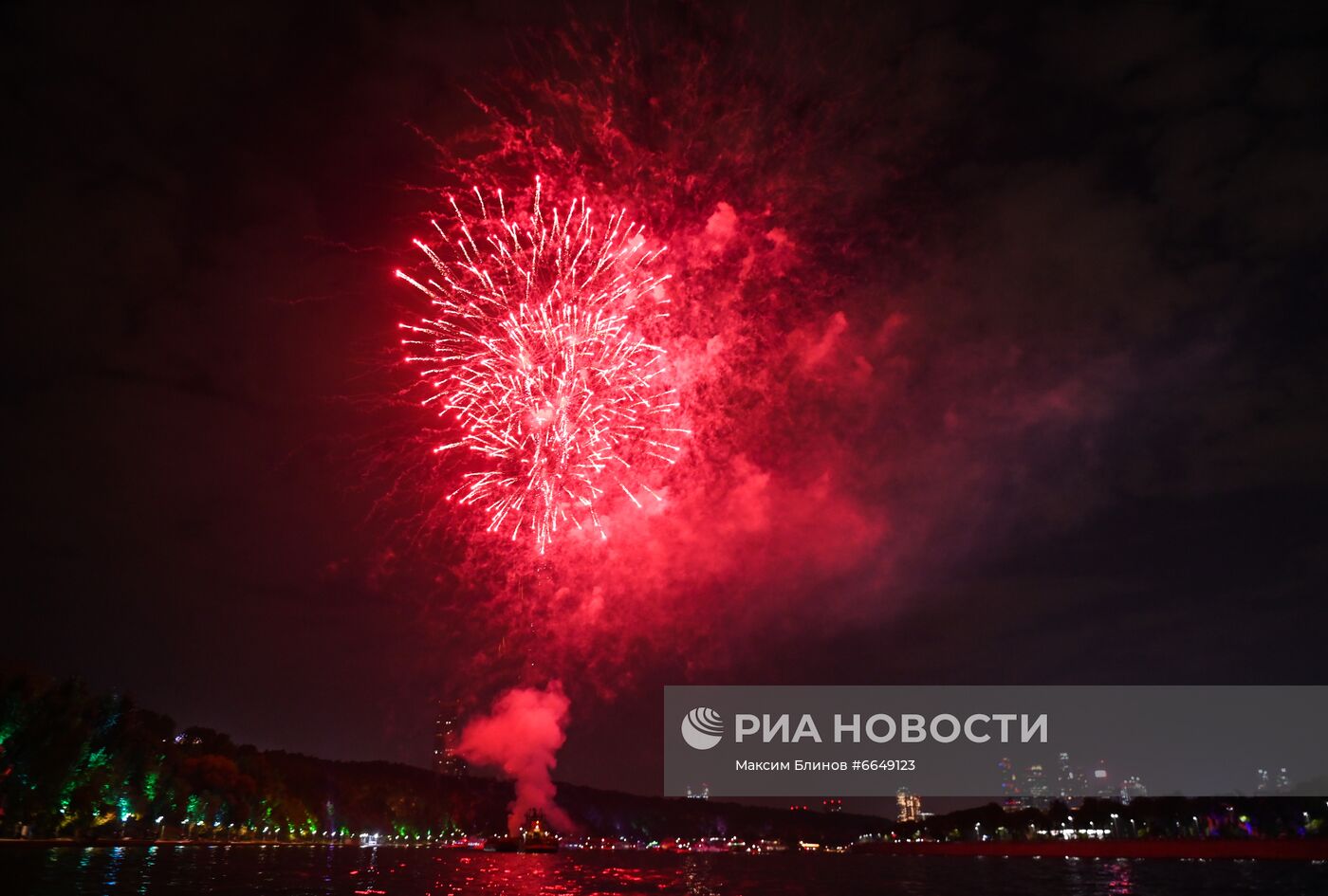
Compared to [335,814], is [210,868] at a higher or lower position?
lower

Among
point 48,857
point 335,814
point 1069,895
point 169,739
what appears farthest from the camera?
point 335,814

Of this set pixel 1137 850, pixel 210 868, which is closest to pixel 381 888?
pixel 210 868

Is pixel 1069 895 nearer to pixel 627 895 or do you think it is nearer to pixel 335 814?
pixel 627 895

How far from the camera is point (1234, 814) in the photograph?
165375mm

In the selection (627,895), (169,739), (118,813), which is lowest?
(627,895)

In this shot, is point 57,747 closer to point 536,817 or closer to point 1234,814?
point 536,817

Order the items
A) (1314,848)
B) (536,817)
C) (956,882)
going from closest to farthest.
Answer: (956,882) → (1314,848) → (536,817)

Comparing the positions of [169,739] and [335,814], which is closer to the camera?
[169,739]

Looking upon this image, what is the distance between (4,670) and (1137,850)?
165260 millimetres

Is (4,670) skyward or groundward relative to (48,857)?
skyward

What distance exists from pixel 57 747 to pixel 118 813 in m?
23.2

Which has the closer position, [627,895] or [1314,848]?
[627,895]

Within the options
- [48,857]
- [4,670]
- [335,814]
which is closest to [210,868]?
[48,857]

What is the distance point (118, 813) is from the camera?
92.1 m
